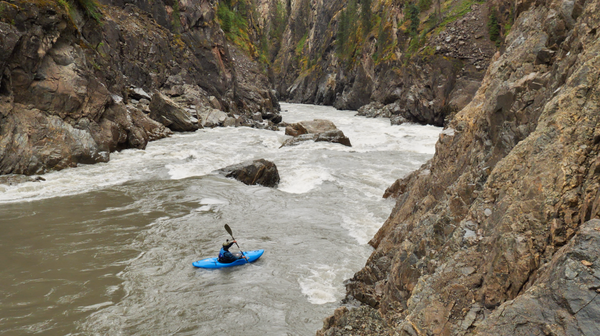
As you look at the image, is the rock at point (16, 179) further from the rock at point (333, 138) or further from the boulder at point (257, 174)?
the rock at point (333, 138)

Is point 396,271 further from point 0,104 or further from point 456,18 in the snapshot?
point 456,18

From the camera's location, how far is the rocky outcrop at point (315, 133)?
25031mm

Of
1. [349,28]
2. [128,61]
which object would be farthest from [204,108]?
[349,28]

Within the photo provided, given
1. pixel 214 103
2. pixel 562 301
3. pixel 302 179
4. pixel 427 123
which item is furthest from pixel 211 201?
pixel 427 123

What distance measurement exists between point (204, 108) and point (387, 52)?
26.6m

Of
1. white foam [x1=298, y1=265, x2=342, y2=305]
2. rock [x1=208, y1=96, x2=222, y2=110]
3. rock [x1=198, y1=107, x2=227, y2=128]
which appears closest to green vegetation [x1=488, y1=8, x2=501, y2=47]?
rock [x1=198, y1=107, x2=227, y2=128]

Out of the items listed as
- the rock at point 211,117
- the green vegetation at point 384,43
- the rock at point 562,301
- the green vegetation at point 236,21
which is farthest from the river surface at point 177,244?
the green vegetation at point 236,21

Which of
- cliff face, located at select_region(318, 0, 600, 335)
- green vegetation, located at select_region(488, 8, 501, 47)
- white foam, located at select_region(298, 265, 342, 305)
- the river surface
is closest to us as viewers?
cliff face, located at select_region(318, 0, 600, 335)

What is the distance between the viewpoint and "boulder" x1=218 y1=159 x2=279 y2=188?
16453 mm

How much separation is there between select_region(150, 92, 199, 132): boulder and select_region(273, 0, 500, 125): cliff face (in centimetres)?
2198

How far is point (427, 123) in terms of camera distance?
34.9 m

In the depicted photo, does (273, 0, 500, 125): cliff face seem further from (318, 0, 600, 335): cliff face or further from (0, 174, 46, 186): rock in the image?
(0, 174, 46, 186): rock

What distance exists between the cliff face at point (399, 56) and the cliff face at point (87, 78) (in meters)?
17.9

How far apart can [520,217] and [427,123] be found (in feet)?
110
